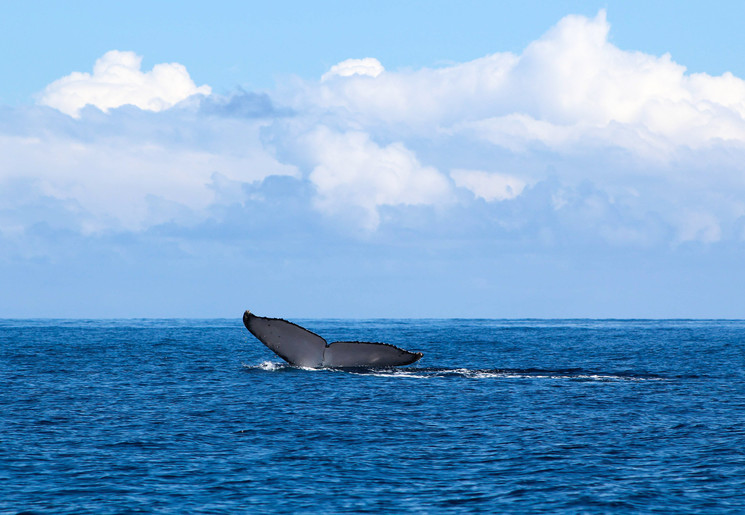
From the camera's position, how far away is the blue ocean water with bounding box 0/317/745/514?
14133 millimetres

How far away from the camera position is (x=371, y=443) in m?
19.0

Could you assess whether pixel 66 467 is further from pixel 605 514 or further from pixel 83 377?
pixel 83 377

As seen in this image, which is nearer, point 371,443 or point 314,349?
point 371,443

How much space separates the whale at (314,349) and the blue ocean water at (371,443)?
0.86 metres

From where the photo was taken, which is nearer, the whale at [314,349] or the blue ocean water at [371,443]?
the blue ocean water at [371,443]

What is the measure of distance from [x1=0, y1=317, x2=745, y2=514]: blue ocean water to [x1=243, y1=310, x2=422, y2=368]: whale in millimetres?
856

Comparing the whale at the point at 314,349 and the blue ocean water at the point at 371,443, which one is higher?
the whale at the point at 314,349

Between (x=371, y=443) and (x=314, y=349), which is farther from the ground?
(x=314, y=349)

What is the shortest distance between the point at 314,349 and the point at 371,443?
1364 centimetres

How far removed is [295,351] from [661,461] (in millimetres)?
17962

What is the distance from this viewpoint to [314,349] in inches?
1276

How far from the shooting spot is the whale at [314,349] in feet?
98.5

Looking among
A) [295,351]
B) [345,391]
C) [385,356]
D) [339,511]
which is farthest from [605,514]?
[295,351]

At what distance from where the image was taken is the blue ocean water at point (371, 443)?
1413cm
